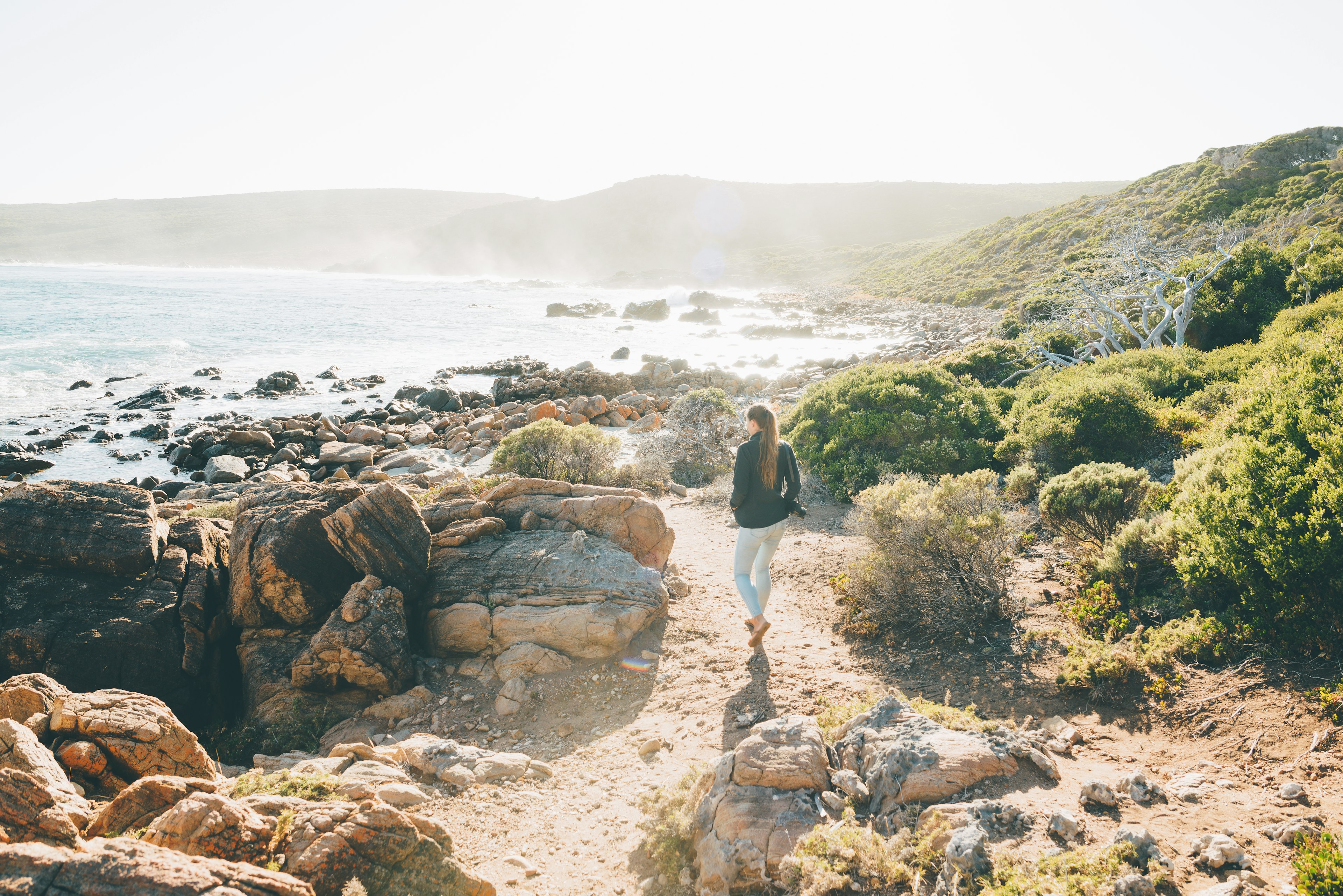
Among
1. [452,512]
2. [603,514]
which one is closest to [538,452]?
[452,512]

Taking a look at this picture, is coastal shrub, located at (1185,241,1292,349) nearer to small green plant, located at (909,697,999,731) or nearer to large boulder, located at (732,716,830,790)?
small green plant, located at (909,697,999,731)

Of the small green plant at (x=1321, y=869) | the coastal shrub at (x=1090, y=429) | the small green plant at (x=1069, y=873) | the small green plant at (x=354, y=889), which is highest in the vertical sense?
the coastal shrub at (x=1090, y=429)

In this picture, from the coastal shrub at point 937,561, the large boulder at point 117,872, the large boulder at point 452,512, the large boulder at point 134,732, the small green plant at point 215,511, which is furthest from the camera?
the small green plant at point 215,511

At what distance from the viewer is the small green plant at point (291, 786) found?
3.70 metres

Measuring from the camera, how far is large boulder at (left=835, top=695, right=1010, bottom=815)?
3.56 metres

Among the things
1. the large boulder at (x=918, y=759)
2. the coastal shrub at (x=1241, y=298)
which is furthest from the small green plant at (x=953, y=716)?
the coastal shrub at (x=1241, y=298)

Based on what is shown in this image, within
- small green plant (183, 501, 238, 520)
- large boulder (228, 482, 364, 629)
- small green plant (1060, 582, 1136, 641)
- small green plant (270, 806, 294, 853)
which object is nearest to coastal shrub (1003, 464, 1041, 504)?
small green plant (1060, 582, 1136, 641)

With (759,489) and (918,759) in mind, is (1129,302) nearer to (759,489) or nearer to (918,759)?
(759,489)

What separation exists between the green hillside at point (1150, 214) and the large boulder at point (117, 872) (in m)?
25.8

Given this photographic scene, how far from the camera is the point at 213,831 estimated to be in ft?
9.40

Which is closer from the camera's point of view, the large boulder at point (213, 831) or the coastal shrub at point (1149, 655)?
the large boulder at point (213, 831)

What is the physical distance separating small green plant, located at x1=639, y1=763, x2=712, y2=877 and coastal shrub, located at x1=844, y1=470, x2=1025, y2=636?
285 cm

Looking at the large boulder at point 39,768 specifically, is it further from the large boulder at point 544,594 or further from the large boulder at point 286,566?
the large boulder at point 544,594

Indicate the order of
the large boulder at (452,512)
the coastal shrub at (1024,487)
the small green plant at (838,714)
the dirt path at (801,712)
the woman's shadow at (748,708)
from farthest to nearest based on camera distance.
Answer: the coastal shrub at (1024,487), the large boulder at (452,512), the woman's shadow at (748,708), the small green plant at (838,714), the dirt path at (801,712)
